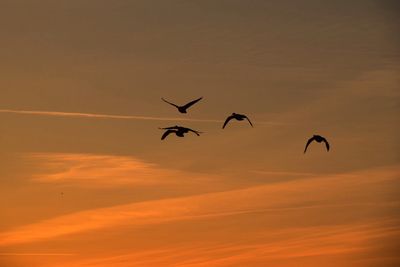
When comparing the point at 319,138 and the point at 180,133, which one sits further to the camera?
the point at 319,138

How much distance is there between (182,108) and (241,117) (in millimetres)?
8308

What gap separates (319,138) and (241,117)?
14.9 meters

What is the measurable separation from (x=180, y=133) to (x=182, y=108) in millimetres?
4091

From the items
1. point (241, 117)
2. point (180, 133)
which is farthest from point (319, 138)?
point (180, 133)

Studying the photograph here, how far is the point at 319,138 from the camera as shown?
102 meters

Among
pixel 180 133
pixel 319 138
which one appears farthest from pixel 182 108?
pixel 319 138

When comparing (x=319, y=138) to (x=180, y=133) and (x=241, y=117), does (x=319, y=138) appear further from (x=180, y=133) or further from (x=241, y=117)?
(x=180, y=133)

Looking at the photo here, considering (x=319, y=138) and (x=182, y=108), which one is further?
(x=319, y=138)

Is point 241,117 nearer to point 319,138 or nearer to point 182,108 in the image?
point 182,108

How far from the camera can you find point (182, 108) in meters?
96.3

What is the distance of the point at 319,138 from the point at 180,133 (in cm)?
2147

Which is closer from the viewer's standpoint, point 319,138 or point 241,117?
point 241,117

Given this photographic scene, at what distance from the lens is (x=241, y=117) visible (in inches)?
3691

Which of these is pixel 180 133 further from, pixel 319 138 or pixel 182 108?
pixel 319 138
